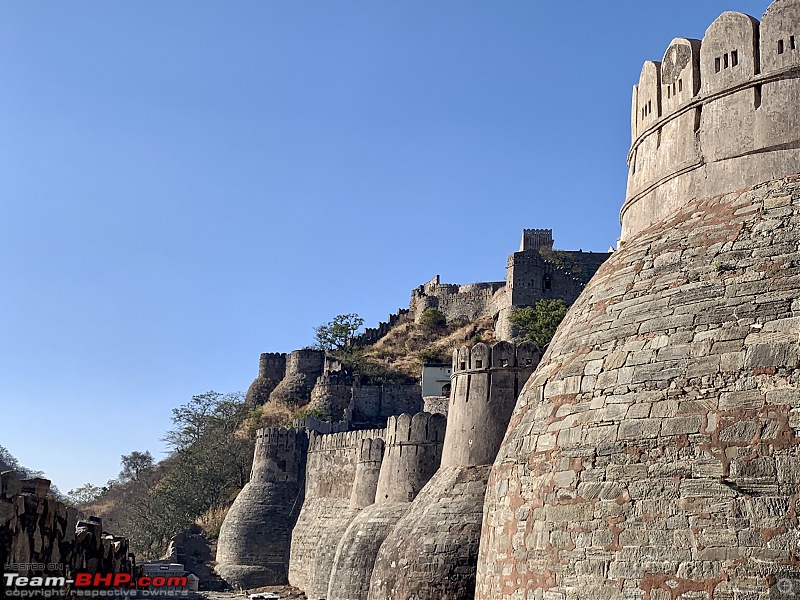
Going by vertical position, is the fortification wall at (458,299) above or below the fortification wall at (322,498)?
above

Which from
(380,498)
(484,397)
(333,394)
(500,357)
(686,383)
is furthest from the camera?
(333,394)

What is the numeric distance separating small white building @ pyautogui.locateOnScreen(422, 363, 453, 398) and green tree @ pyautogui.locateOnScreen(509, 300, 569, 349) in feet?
13.2

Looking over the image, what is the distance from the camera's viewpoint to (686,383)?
25.1ft

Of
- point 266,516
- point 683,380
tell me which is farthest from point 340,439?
point 683,380

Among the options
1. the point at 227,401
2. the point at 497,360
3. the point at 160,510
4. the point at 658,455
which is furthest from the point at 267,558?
the point at 658,455

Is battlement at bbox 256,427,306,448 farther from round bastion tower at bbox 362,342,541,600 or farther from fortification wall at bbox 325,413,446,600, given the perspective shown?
round bastion tower at bbox 362,342,541,600

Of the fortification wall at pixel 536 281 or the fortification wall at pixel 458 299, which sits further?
the fortification wall at pixel 458 299

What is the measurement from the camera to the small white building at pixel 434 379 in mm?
46688

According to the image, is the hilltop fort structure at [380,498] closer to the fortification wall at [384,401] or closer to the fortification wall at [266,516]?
the fortification wall at [266,516]

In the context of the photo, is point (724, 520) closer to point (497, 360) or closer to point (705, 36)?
point (705, 36)

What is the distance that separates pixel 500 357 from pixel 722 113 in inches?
300

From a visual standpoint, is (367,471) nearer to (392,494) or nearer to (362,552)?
(392,494)

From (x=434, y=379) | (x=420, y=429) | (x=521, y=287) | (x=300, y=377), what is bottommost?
(x=420, y=429)

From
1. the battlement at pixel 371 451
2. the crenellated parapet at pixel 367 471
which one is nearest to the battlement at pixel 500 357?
the crenellated parapet at pixel 367 471
